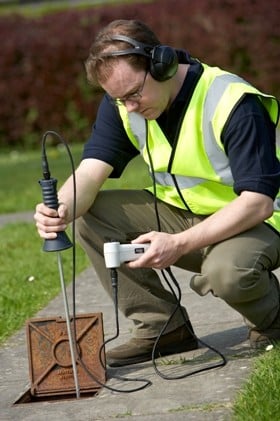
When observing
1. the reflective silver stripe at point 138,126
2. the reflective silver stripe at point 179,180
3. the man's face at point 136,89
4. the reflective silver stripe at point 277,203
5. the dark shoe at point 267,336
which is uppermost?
the man's face at point 136,89

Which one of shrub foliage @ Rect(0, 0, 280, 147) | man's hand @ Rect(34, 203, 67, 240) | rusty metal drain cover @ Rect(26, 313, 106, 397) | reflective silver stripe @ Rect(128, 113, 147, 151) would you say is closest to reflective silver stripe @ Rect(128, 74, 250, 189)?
reflective silver stripe @ Rect(128, 113, 147, 151)

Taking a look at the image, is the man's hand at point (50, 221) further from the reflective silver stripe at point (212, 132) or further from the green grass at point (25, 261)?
the green grass at point (25, 261)

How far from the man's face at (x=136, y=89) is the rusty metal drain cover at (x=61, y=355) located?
36.0 inches

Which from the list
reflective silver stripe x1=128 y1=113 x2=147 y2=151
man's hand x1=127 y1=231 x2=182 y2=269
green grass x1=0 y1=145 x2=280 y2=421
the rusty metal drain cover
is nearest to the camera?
green grass x1=0 y1=145 x2=280 y2=421

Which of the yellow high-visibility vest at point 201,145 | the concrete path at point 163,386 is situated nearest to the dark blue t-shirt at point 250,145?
the yellow high-visibility vest at point 201,145

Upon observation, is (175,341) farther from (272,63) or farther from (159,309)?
(272,63)

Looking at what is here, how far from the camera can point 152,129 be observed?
4.84m

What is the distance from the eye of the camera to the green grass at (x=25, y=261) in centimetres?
636

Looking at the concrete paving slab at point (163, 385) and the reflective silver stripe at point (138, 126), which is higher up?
the reflective silver stripe at point (138, 126)

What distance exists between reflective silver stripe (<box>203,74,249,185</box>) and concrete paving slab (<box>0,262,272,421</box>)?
834 mm

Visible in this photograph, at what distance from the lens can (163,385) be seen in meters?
4.54

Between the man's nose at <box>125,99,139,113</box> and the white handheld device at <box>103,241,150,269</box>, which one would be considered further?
the man's nose at <box>125,99,139,113</box>

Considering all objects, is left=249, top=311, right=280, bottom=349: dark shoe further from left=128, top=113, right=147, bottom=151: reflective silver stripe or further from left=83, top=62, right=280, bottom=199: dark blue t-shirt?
left=128, top=113, right=147, bottom=151: reflective silver stripe

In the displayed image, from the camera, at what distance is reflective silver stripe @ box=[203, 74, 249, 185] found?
4.60 meters
